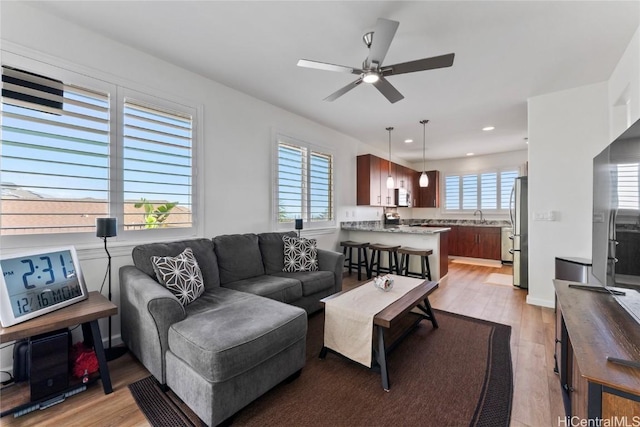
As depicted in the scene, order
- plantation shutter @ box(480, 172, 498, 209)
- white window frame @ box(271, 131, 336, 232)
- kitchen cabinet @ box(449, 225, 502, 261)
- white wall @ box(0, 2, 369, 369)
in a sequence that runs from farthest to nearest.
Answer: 1. plantation shutter @ box(480, 172, 498, 209)
2. kitchen cabinet @ box(449, 225, 502, 261)
3. white window frame @ box(271, 131, 336, 232)
4. white wall @ box(0, 2, 369, 369)

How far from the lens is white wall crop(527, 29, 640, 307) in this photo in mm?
3014

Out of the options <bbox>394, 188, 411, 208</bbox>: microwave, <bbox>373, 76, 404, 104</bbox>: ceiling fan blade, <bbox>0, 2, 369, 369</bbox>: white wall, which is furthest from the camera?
<bbox>394, 188, 411, 208</bbox>: microwave

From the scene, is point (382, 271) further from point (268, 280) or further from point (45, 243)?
→ point (45, 243)

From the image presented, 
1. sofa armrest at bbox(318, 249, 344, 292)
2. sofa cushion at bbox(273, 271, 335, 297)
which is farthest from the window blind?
sofa cushion at bbox(273, 271, 335, 297)

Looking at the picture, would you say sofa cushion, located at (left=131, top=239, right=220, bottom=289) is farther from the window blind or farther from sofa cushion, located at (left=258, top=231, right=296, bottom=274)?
the window blind

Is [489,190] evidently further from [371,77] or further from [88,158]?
[88,158]

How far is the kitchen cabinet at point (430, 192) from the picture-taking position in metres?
7.39

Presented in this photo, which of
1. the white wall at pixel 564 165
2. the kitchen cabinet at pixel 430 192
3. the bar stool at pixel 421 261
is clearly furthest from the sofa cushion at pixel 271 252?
the kitchen cabinet at pixel 430 192

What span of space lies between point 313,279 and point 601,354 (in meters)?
2.27

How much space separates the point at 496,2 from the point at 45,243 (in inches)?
147

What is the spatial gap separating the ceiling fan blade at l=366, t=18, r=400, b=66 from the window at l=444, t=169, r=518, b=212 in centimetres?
603

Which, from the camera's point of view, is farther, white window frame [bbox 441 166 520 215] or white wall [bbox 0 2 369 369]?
white window frame [bbox 441 166 520 215]

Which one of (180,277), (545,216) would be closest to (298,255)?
(180,277)

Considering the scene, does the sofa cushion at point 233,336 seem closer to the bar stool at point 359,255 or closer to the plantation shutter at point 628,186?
the plantation shutter at point 628,186
